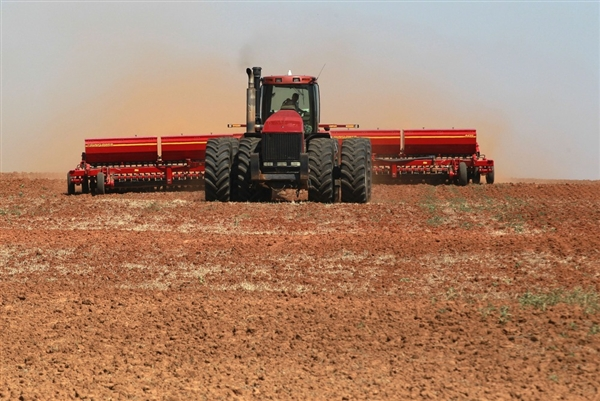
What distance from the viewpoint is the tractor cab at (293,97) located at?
19.8 meters

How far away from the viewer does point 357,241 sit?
44.9 feet

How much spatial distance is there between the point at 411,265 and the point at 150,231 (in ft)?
17.6

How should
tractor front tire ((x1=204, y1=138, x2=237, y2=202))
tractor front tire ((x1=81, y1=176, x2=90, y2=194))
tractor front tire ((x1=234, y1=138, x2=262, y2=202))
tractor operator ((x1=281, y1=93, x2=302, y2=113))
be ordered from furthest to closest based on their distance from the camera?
1. tractor front tire ((x1=81, y1=176, x2=90, y2=194))
2. tractor operator ((x1=281, y1=93, x2=302, y2=113))
3. tractor front tire ((x1=204, y1=138, x2=237, y2=202))
4. tractor front tire ((x1=234, y1=138, x2=262, y2=202))

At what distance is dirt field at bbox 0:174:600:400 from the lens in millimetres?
7293

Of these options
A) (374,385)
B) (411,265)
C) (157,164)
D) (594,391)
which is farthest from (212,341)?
(157,164)

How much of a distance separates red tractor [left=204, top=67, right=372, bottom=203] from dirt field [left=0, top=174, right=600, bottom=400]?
190 cm

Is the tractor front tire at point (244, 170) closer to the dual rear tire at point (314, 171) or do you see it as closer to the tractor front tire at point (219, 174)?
the dual rear tire at point (314, 171)

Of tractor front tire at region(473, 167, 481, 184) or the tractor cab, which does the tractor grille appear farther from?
tractor front tire at region(473, 167, 481, 184)

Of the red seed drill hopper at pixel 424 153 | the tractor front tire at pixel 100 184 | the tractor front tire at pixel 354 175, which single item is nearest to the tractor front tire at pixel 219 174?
the tractor front tire at pixel 354 175

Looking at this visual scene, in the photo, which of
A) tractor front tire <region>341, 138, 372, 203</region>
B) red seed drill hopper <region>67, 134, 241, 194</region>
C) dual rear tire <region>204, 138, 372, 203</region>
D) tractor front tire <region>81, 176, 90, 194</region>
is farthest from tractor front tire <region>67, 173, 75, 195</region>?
tractor front tire <region>341, 138, 372, 203</region>

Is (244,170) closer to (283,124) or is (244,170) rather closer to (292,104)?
(283,124)

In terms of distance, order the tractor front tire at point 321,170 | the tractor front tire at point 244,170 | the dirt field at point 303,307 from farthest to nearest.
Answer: the tractor front tire at point 244,170 < the tractor front tire at point 321,170 < the dirt field at point 303,307

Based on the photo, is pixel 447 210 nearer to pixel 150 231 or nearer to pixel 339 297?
pixel 150 231

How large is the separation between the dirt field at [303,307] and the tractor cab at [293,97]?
3.36 meters
